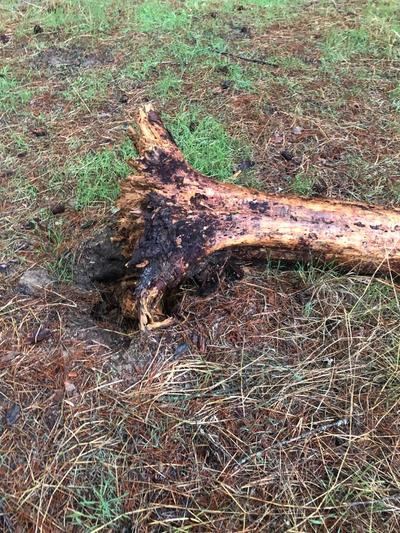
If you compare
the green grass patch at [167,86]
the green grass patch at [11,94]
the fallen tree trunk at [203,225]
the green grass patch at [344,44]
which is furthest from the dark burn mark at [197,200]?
the green grass patch at [344,44]

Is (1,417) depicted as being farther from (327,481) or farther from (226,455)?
(327,481)

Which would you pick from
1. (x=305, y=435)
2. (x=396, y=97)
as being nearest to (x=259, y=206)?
(x=305, y=435)

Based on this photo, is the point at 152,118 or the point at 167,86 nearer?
the point at 152,118

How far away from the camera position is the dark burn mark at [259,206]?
2121mm

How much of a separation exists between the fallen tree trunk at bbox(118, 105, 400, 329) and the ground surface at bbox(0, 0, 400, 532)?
11 cm

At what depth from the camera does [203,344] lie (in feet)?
6.38

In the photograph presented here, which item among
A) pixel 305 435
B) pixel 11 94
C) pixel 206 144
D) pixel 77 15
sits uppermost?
pixel 77 15

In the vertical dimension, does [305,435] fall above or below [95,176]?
below

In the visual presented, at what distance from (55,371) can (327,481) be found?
95 centimetres

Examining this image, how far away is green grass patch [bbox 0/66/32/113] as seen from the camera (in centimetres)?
330

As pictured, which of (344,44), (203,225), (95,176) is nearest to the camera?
(203,225)

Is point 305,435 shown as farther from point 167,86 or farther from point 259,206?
point 167,86

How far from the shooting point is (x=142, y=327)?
195cm

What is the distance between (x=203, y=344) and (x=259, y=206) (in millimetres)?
588
